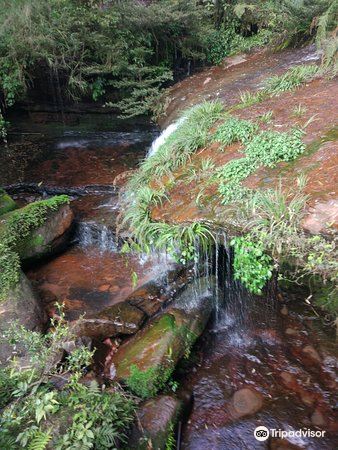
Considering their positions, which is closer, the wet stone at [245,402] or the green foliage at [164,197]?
the wet stone at [245,402]

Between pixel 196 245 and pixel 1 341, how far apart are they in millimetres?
2514

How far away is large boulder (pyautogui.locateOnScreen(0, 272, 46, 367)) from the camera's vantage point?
3.96 m

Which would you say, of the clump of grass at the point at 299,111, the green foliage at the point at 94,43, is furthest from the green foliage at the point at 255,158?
the green foliage at the point at 94,43

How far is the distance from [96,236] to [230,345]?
3169mm

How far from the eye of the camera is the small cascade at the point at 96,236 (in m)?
6.19

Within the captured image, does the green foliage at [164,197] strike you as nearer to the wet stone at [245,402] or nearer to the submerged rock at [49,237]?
the submerged rock at [49,237]

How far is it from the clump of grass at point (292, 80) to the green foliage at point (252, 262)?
4246 mm

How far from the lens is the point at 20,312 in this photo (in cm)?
432

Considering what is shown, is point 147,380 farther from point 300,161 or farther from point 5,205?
point 5,205

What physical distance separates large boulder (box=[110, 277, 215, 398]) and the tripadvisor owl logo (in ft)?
3.47

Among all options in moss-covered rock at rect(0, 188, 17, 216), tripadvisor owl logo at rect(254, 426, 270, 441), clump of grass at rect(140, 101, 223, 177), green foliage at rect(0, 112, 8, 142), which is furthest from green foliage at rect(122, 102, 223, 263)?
green foliage at rect(0, 112, 8, 142)

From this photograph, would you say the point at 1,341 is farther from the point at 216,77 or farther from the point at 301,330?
the point at 216,77

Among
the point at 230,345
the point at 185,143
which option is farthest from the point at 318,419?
the point at 185,143

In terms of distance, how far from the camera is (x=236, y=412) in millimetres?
3697
